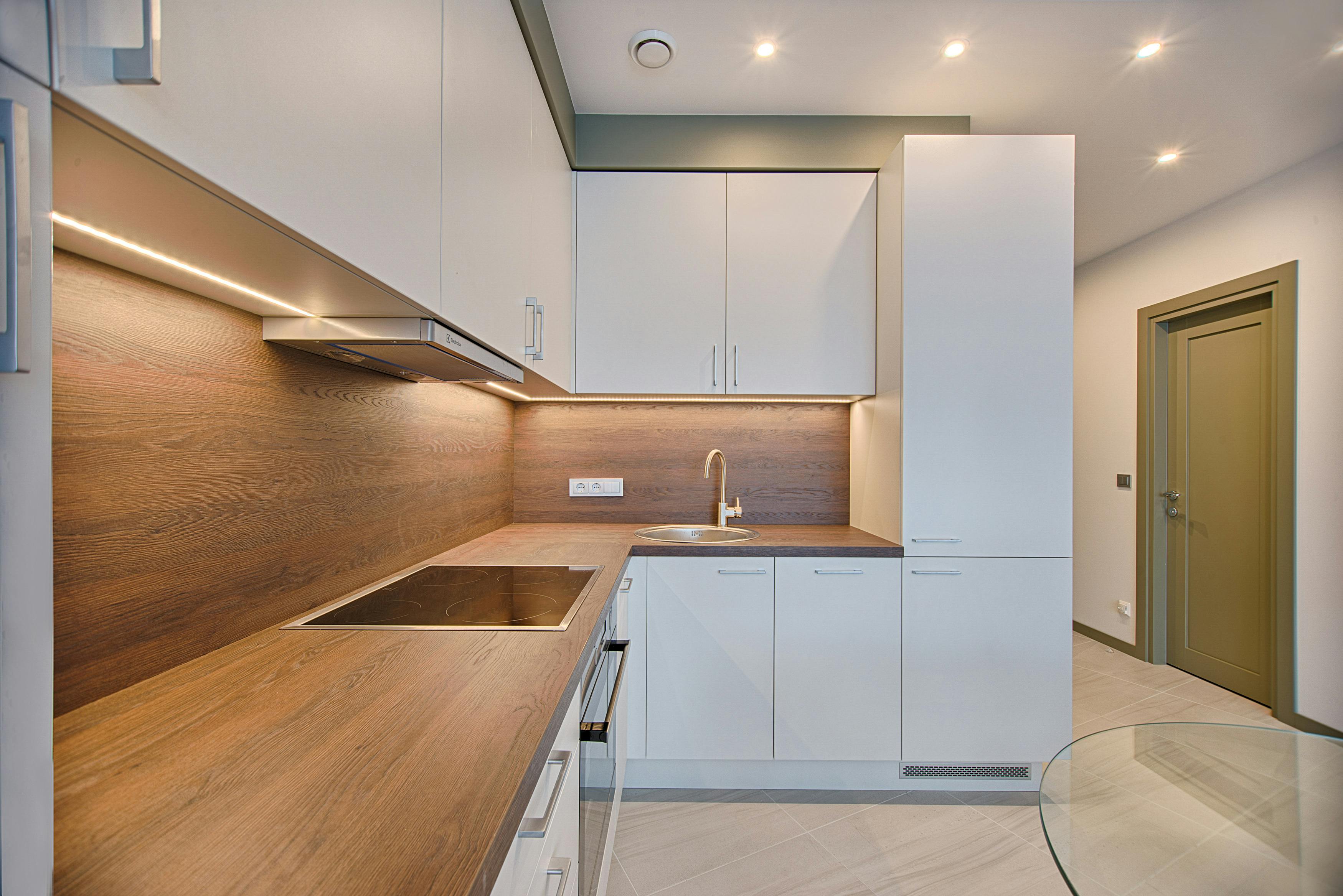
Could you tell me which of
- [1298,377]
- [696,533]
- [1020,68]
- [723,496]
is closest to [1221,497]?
[1298,377]

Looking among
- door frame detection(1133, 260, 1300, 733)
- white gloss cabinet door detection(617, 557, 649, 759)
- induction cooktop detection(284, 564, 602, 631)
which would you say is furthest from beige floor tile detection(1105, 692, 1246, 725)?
induction cooktop detection(284, 564, 602, 631)

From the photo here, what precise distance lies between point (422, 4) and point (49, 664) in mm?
1064

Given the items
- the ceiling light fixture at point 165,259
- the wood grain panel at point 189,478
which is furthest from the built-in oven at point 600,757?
the ceiling light fixture at point 165,259

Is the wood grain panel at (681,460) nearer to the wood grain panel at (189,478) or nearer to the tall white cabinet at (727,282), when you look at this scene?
the tall white cabinet at (727,282)

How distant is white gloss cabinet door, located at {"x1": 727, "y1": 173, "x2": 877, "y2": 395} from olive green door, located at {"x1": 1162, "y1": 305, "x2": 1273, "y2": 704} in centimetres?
218

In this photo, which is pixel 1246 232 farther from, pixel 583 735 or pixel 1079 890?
pixel 583 735

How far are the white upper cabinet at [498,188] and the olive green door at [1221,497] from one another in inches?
134

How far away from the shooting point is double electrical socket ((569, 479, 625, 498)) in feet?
8.43

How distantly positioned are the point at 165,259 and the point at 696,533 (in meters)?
1.98

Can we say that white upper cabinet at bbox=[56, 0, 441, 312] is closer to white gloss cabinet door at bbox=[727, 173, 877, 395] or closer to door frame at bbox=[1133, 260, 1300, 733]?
white gloss cabinet door at bbox=[727, 173, 877, 395]

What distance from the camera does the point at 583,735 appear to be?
107 cm

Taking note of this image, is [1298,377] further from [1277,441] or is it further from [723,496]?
[723,496]

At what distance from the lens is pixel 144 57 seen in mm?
432

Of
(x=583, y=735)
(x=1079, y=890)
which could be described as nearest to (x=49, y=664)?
(x=583, y=735)
